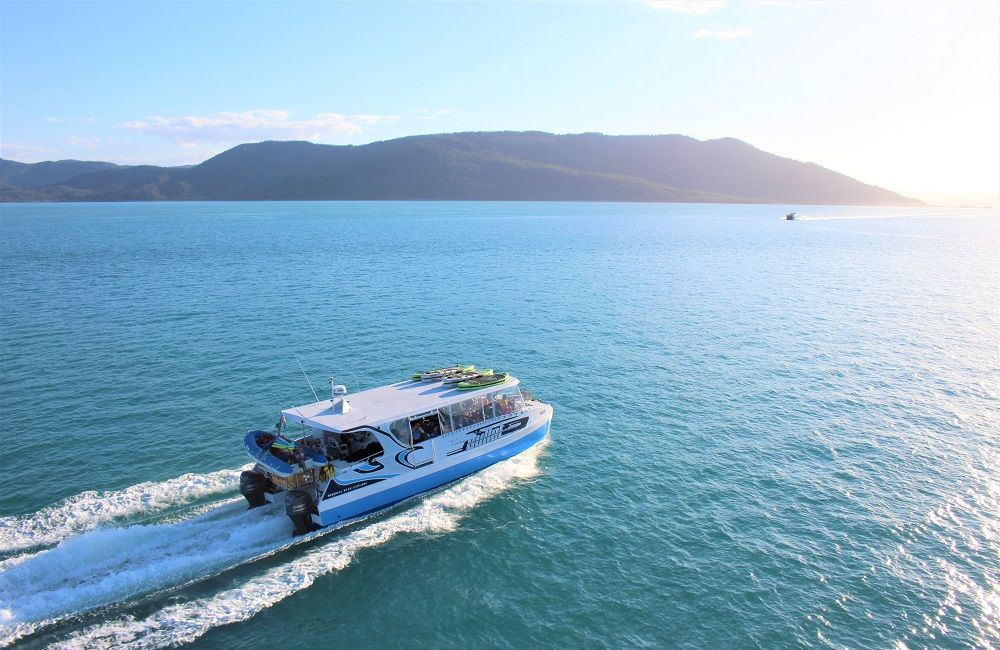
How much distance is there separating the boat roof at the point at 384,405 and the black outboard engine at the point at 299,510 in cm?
263

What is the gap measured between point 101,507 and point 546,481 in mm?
17732

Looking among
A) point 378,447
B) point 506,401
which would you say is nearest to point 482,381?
point 506,401

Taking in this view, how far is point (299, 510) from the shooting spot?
73.3 feet

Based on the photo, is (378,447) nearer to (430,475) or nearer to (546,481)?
(430,475)

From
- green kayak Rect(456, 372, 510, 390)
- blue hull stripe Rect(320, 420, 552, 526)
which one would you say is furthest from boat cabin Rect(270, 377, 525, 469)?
blue hull stripe Rect(320, 420, 552, 526)

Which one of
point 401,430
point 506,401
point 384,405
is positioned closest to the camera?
point 401,430

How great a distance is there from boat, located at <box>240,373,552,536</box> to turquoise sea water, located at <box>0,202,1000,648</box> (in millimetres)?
888

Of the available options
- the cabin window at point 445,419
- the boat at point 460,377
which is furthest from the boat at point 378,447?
the boat at point 460,377

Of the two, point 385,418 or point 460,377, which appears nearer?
point 385,418

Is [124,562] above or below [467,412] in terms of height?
below

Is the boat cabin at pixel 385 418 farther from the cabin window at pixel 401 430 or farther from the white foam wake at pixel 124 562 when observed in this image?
the white foam wake at pixel 124 562

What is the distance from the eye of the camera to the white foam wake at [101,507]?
69.8 ft

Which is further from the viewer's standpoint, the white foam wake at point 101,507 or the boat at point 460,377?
the boat at point 460,377

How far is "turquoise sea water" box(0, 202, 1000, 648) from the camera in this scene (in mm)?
18766
